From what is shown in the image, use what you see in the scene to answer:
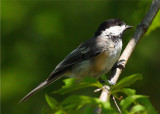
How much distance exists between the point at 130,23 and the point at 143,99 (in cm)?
243

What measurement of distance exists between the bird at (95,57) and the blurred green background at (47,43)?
43cm

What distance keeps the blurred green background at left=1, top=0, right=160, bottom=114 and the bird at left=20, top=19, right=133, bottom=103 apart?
428 millimetres

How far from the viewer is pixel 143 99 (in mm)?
1276

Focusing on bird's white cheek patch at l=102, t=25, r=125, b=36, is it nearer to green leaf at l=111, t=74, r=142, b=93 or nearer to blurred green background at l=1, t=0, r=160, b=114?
blurred green background at l=1, t=0, r=160, b=114

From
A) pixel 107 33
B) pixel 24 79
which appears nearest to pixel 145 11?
pixel 107 33

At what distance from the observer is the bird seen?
2963 millimetres

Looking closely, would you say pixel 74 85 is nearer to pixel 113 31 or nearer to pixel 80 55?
pixel 80 55

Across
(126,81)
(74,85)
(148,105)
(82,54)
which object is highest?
(82,54)

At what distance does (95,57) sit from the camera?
9.98ft

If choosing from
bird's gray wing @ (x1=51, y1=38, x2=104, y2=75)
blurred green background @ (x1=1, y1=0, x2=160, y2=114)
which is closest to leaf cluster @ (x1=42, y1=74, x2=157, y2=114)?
bird's gray wing @ (x1=51, y1=38, x2=104, y2=75)

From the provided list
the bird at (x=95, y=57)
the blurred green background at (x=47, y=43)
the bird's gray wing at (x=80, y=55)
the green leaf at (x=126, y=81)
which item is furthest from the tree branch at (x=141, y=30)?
the green leaf at (x=126, y=81)

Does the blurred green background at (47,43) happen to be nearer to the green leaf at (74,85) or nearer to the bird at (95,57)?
the bird at (95,57)

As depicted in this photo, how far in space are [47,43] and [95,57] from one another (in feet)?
3.18

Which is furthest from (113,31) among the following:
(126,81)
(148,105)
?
(148,105)
